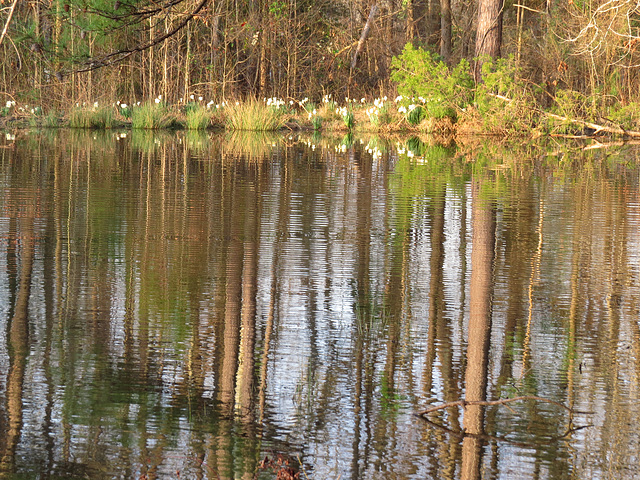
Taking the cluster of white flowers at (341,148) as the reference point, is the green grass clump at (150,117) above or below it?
above

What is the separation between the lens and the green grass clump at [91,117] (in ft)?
84.7

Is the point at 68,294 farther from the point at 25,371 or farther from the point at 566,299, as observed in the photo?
the point at 566,299

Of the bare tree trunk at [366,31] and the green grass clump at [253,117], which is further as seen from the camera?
the bare tree trunk at [366,31]

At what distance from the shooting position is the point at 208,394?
3949mm

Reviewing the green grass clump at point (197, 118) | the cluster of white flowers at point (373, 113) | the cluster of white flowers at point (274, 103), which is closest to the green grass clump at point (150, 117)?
the green grass clump at point (197, 118)

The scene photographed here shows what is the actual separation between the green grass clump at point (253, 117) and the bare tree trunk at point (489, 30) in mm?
5655

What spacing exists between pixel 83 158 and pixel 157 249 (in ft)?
29.2

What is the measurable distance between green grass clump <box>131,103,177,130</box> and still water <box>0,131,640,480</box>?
1563 cm

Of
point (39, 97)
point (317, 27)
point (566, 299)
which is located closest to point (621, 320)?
point (566, 299)

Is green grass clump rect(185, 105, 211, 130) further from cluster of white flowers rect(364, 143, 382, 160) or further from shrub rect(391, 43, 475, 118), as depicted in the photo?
cluster of white flowers rect(364, 143, 382, 160)

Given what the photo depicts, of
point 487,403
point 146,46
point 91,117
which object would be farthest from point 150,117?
point 487,403

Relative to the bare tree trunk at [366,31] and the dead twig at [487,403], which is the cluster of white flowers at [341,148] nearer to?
the bare tree trunk at [366,31]

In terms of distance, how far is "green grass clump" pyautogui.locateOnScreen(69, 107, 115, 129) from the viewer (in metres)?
25.8

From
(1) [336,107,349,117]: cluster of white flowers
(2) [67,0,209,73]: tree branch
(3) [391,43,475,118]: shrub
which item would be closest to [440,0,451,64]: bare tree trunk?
(1) [336,107,349,117]: cluster of white flowers
